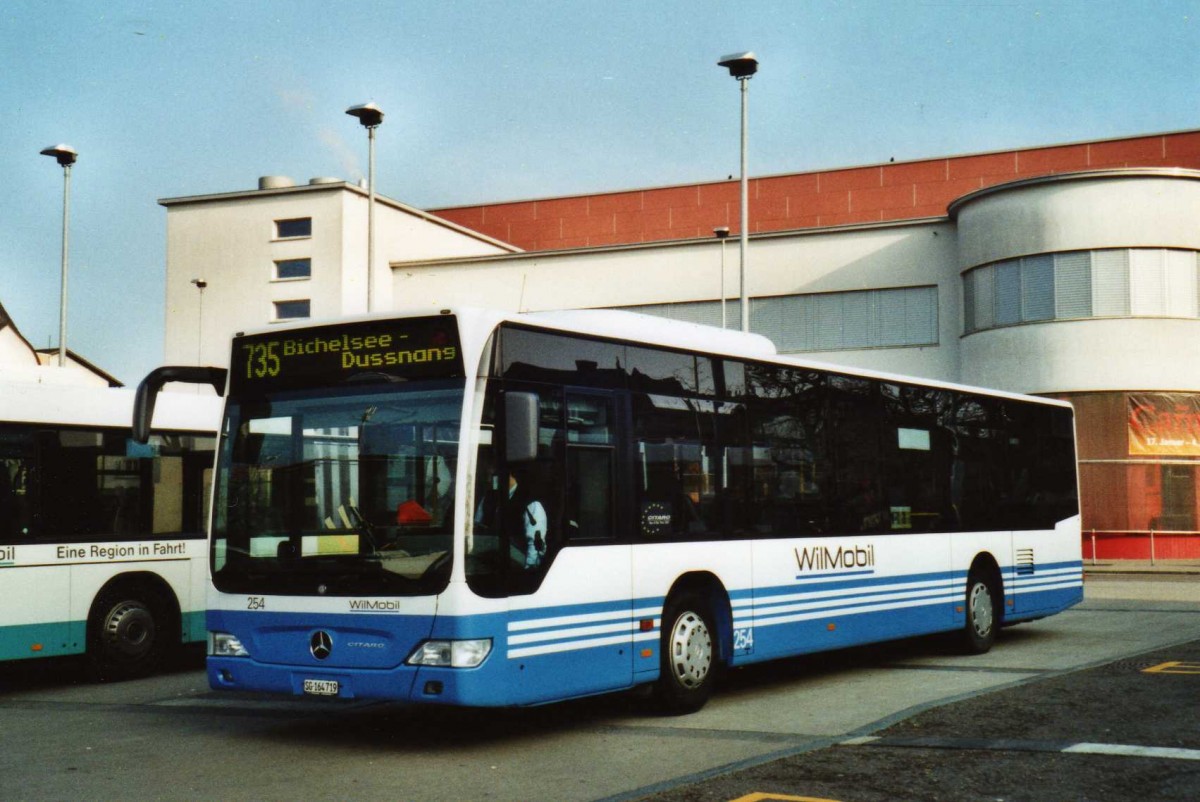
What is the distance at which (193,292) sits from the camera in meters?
46.2

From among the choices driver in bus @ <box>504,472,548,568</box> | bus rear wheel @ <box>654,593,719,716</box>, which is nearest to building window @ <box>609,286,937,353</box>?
bus rear wheel @ <box>654,593,719,716</box>

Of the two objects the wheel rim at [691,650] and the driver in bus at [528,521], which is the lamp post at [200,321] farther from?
the driver in bus at [528,521]

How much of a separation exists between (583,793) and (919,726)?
2846 millimetres

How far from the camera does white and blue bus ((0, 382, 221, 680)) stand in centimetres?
1212

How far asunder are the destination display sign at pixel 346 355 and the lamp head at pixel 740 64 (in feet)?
49.1

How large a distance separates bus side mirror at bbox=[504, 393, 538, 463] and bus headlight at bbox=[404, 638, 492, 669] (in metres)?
1.17

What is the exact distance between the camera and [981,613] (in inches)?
583

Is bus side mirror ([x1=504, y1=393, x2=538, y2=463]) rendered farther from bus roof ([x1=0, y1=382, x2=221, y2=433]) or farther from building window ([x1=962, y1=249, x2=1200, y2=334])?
building window ([x1=962, y1=249, x2=1200, y2=334])

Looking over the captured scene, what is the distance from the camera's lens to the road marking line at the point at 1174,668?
12.1m

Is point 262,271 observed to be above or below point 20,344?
above

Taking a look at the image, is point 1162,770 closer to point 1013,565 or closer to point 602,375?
point 602,375

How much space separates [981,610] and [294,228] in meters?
34.1

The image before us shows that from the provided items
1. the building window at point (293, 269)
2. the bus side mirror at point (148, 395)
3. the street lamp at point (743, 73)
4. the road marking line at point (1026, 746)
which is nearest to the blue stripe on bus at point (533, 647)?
the bus side mirror at point (148, 395)

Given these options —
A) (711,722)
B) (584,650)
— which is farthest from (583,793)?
(711,722)
